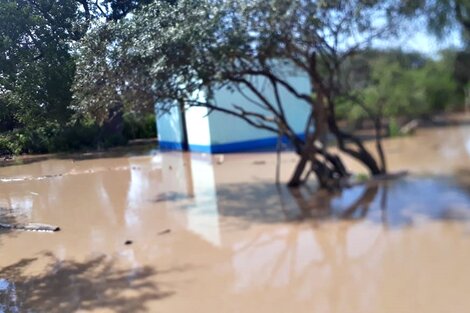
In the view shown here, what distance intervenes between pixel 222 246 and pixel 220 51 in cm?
297

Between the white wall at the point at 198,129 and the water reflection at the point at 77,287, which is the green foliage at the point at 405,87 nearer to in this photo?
the white wall at the point at 198,129

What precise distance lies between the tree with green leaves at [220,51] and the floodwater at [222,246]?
2.79 feet

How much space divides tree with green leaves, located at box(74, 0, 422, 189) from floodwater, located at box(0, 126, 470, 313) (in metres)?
0.85

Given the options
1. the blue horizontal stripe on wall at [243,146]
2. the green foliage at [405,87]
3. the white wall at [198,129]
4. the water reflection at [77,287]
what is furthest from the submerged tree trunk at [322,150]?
the water reflection at [77,287]

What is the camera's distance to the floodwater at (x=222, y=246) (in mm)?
4977

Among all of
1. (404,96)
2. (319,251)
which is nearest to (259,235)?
(319,251)

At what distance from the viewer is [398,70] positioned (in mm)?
15844

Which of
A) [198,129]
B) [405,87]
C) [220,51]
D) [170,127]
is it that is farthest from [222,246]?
[405,87]

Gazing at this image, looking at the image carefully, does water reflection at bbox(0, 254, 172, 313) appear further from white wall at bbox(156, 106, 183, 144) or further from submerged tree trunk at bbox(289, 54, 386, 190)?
submerged tree trunk at bbox(289, 54, 386, 190)

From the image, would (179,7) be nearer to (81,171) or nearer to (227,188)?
(81,171)

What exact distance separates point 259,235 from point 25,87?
4.00 m

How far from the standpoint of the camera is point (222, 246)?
6754 millimetres

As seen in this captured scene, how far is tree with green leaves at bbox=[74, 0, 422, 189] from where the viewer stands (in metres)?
5.01

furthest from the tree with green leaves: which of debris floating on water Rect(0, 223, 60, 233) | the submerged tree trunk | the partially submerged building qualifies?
the partially submerged building
